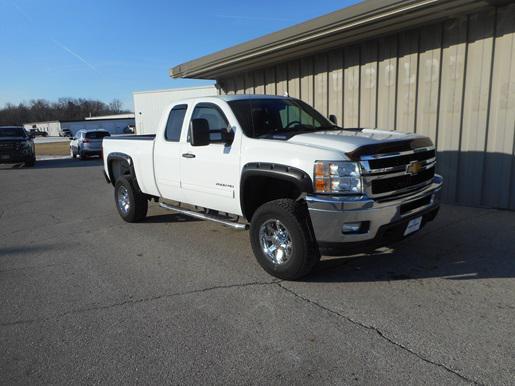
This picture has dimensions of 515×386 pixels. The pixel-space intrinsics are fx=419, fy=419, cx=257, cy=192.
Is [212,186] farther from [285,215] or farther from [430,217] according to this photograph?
[430,217]

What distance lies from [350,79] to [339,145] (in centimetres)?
570

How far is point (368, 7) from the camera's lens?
23.3 feet

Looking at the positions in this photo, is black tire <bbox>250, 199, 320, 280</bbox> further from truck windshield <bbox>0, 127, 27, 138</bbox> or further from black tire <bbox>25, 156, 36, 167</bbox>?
truck windshield <bbox>0, 127, 27, 138</bbox>

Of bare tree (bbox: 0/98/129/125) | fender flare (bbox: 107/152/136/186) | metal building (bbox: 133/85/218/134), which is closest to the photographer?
fender flare (bbox: 107/152/136/186)

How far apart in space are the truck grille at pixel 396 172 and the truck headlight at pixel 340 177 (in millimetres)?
86

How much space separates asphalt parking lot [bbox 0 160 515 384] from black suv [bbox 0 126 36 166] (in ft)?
52.5

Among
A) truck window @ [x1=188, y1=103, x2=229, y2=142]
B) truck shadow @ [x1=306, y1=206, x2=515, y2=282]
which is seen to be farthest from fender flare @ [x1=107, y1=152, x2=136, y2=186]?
truck shadow @ [x1=306, y1=206, x2=515, y2=282]

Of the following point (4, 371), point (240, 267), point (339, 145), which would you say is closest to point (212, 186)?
point (240, 267)

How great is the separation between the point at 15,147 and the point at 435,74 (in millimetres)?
19347

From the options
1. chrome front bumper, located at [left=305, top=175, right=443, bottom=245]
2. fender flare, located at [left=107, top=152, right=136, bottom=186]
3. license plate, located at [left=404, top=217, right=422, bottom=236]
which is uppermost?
fender flare, located at [left=107, top=152, right=136, bottom=186]

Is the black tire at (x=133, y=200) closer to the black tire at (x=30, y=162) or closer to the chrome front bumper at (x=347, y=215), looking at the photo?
the chrome front bumper at (x=347, y=215)

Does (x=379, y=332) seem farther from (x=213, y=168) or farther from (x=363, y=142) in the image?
(x=213, y=168)

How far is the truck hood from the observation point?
13.4 feet

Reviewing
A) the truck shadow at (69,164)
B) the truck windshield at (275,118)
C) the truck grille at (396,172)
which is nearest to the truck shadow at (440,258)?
the truck grille at (396,172)
